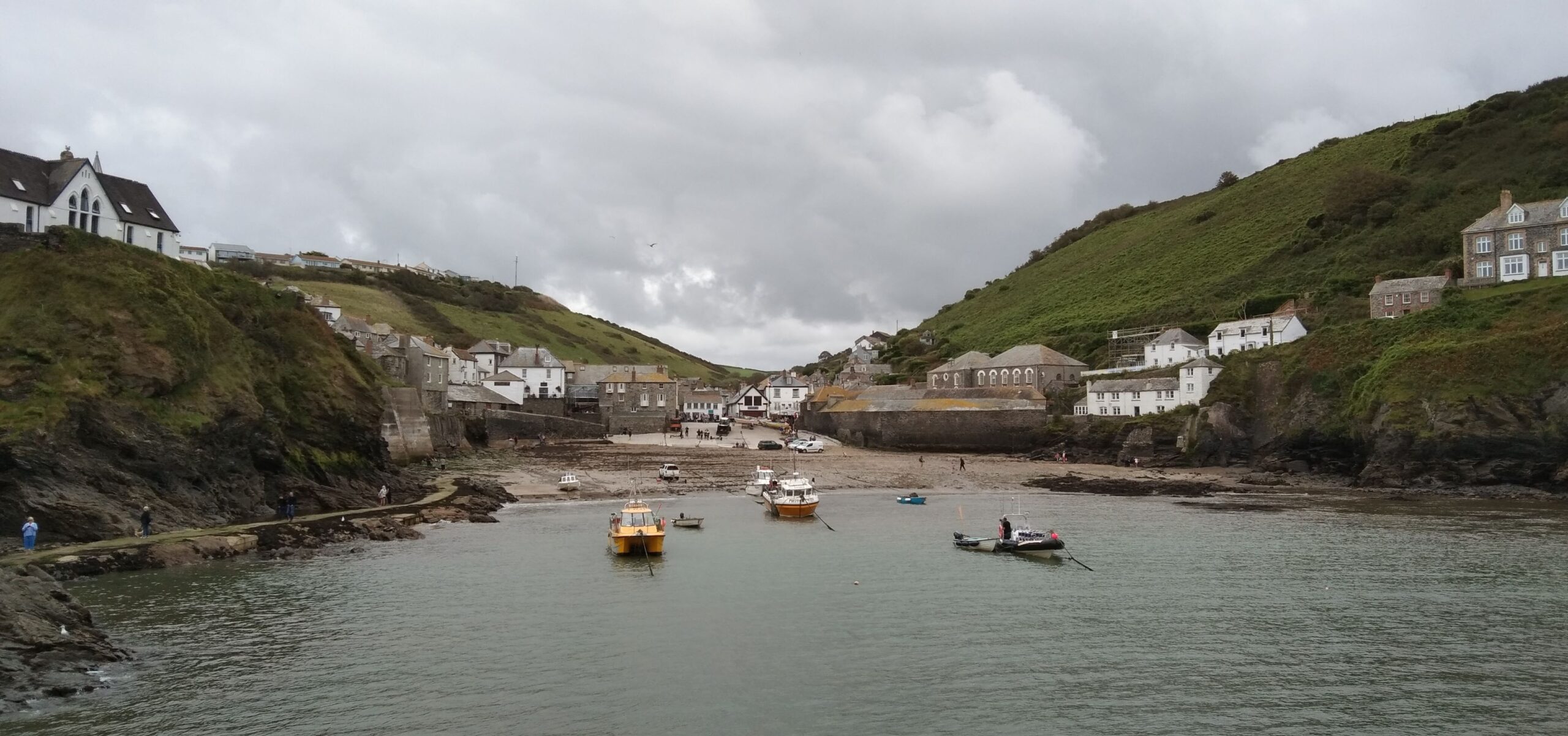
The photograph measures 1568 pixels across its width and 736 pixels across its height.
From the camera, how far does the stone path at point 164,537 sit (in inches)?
1105

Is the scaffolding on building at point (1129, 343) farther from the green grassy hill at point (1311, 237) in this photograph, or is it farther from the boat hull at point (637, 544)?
the boat hull at point (637, 544)

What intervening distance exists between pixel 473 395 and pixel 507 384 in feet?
56.2

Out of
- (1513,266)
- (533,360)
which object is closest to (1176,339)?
Result: (1513,266)

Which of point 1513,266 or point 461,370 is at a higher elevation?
point 1513,266

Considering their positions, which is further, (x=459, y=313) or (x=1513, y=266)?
(x=459, y=313)

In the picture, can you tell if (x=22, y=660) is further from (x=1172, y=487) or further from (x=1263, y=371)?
(x=1263, y=371)

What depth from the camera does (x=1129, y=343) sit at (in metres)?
112

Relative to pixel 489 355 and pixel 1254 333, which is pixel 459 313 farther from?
pixel 1254 333

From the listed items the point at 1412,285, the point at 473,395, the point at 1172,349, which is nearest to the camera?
the point at 1412,285

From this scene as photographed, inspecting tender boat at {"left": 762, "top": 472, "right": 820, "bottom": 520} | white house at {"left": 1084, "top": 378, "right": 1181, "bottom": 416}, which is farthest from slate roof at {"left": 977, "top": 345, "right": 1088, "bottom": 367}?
tender boat at {"left": 762, "top": 472, "right": 820, "bottom": 520}

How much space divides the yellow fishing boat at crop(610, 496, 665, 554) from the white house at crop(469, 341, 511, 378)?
3359 inches

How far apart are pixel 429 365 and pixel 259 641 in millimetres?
67738

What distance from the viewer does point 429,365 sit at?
8781cm

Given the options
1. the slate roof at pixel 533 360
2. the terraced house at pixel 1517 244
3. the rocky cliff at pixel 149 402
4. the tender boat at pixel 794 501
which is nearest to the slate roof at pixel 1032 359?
the terraced house at pixel 1517 244
